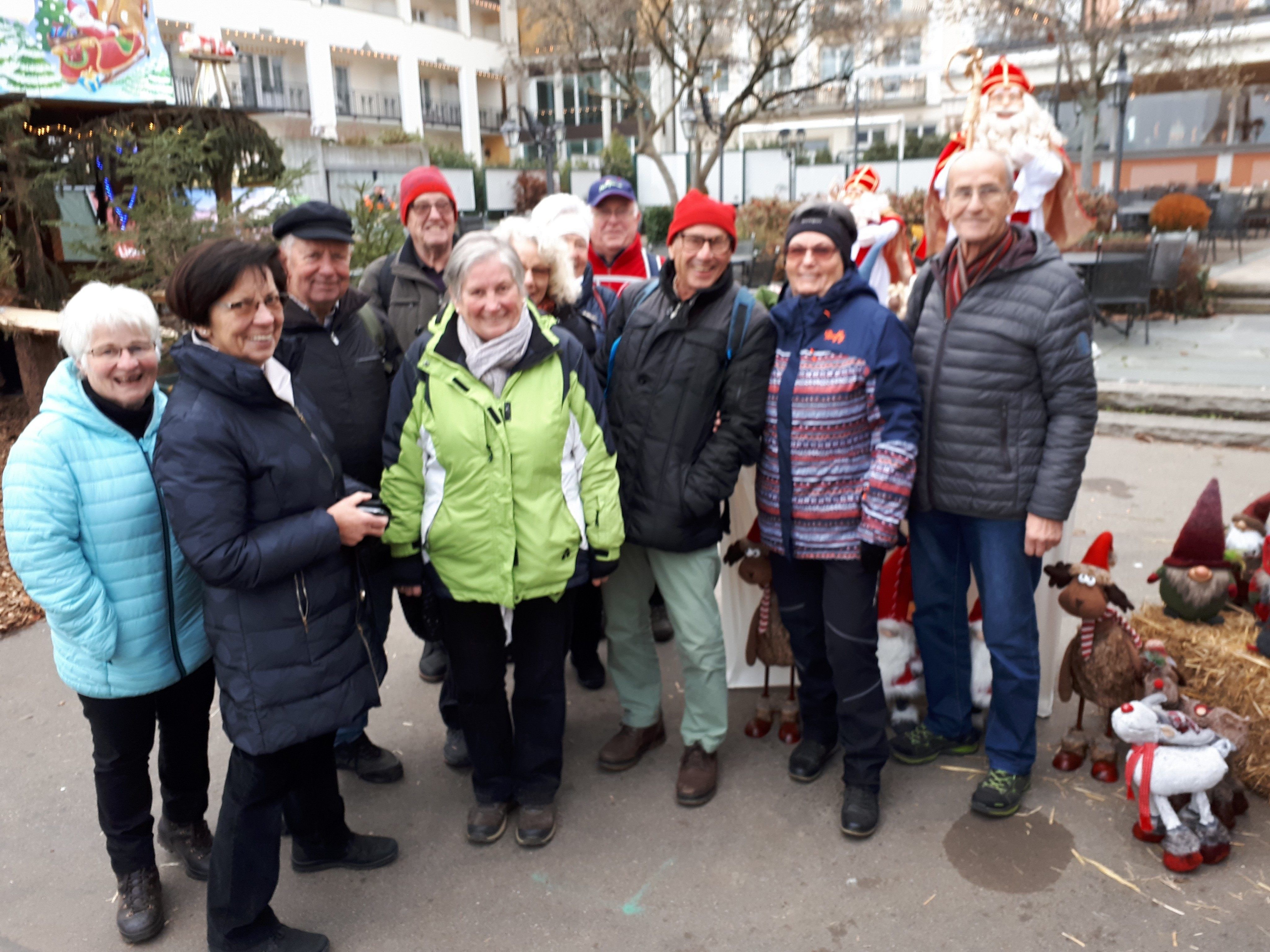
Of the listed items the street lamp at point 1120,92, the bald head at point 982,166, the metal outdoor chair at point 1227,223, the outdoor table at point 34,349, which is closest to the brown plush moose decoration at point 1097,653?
the bald head at point 982,166

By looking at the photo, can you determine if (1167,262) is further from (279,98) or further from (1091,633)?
(279,98)

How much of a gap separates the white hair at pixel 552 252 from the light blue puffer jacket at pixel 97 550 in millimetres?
1333

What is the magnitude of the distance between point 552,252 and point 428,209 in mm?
657

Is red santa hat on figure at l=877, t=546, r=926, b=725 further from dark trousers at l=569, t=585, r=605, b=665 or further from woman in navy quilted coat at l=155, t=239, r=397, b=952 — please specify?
woman in navy quilted coat at l=155, t=239, r=397, b=952

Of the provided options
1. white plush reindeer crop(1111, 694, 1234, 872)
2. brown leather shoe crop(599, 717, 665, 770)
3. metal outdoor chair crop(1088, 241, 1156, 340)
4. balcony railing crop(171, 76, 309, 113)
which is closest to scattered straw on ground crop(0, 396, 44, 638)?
brown leather shoe crop(599, 717, 665, 770)

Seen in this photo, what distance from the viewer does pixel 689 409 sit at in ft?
9.64

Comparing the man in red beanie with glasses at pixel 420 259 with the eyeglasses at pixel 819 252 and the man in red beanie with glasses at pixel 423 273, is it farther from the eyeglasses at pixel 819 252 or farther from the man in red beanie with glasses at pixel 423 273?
the eyeglasses at pixel 819 252

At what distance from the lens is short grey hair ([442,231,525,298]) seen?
8.70 ft

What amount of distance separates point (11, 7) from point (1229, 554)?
9021 mm

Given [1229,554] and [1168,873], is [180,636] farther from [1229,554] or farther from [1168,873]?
[1229,554]

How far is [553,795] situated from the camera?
308 cm

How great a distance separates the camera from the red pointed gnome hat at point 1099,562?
10.1 feet

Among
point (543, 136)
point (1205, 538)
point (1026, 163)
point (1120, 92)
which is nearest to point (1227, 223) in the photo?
point (1120, 92)

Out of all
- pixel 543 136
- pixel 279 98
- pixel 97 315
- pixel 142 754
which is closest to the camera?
pixel 97 315
